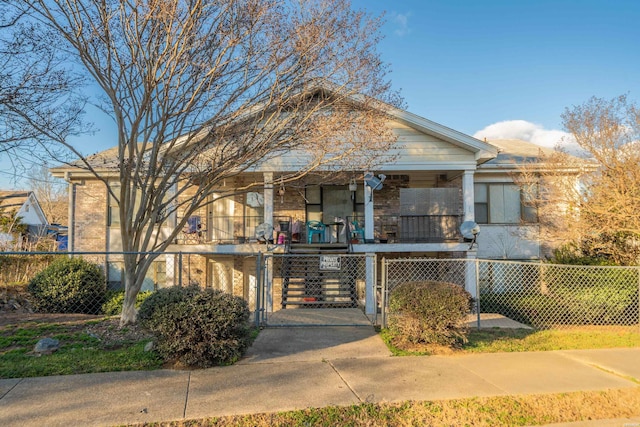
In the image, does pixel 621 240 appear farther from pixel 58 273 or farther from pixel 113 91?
pixel 58 273

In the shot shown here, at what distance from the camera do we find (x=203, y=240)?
13.9m

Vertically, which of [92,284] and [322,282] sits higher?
[322,282]

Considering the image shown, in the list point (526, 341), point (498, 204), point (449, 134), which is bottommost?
point (526, 341)

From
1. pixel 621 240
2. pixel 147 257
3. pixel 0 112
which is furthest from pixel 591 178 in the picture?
pixel 0 112

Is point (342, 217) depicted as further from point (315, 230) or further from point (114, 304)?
point (114, 304)

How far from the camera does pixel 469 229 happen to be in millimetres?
11531

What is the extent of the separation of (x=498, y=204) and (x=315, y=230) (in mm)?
6435

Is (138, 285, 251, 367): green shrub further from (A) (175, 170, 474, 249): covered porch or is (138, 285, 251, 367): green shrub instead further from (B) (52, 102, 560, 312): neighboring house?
(B) (52, 102, 560, 312): neighboring house

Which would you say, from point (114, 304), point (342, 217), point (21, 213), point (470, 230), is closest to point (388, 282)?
point (470, 230)

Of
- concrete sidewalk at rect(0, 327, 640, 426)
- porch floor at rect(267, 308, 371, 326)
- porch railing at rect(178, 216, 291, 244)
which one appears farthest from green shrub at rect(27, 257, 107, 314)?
concrete sidewalk at rect(0, 327, 640, 426)

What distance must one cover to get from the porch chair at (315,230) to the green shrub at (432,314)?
7.06 meters

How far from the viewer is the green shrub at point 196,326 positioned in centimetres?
526

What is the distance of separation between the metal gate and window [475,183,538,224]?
493cm

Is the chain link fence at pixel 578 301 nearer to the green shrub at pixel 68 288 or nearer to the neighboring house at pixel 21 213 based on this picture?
the green shrub at pixel 68 288
